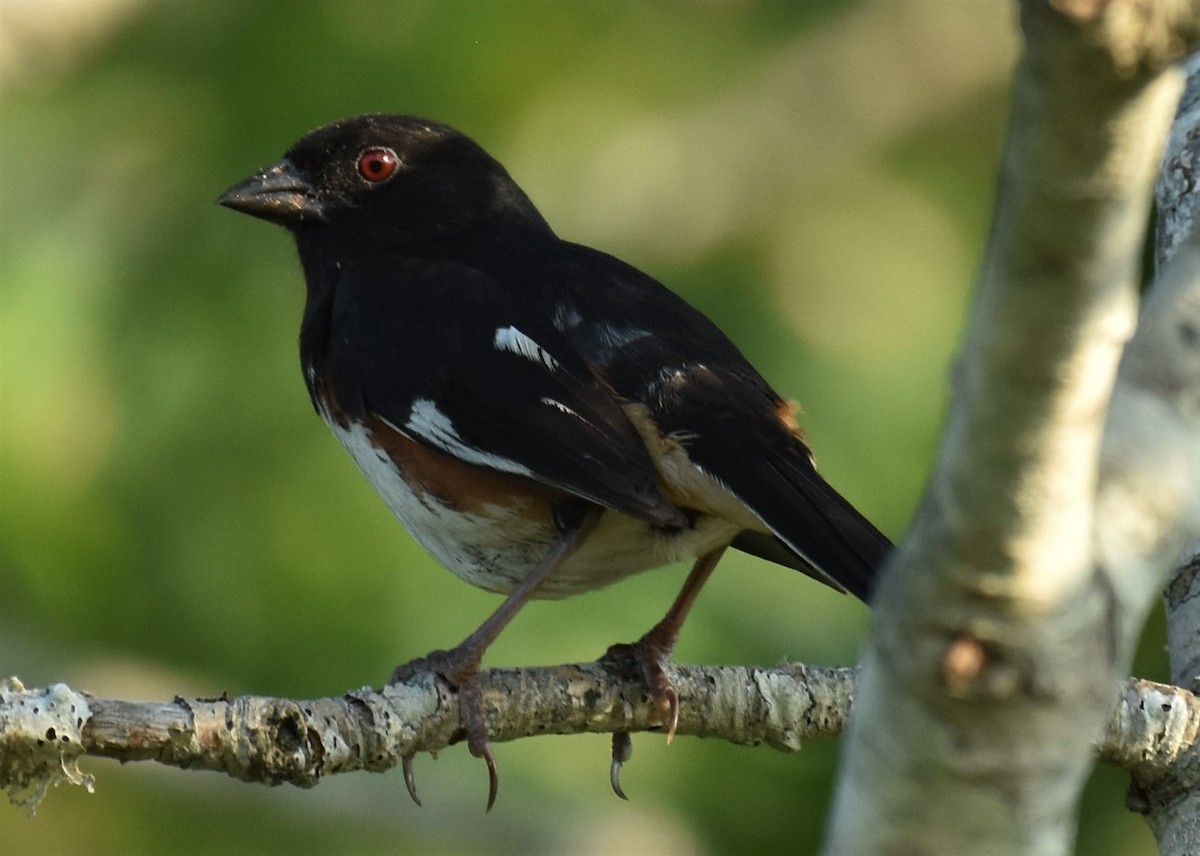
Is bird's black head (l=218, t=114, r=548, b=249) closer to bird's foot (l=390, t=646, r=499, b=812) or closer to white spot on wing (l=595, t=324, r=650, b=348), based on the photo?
white spot on wing (l=595, t=324, r=650, b=348)

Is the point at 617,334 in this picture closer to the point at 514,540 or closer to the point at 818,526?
the point at 514,540

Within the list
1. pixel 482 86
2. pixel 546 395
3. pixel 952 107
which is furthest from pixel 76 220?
pixel 952 107

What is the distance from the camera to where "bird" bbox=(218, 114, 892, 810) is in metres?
3.07

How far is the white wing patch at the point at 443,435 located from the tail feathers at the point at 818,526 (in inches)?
18.9

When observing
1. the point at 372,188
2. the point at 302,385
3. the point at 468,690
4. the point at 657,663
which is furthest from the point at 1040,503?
the point at 302,385

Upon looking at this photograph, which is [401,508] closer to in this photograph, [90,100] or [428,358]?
[428,358]

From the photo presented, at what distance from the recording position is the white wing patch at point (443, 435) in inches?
127

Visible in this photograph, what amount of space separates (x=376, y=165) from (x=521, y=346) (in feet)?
3.23

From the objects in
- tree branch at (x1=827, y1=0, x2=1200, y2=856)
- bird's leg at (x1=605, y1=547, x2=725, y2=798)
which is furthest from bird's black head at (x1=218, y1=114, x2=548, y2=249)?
tree branch at (x1=827, y1=0, x2=1200, y2=856)

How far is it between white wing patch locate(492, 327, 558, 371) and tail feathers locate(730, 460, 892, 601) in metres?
0.52

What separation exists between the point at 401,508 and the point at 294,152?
116 cm

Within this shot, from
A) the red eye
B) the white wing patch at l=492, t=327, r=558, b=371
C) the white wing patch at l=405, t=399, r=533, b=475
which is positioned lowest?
the white wing patch at l=405, t=399, r=533, b=475

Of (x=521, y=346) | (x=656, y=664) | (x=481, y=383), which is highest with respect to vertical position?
(x=521, y=346)

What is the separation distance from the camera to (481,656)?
2.95 m
